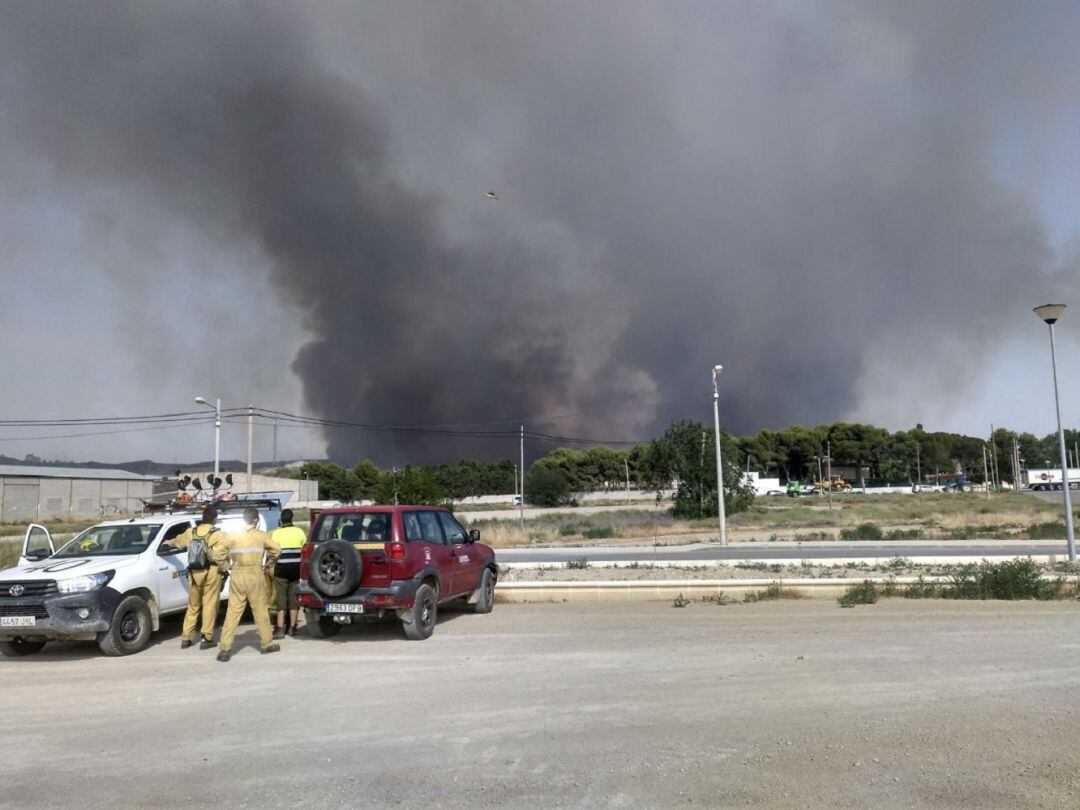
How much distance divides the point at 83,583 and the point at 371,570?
3.57 meters

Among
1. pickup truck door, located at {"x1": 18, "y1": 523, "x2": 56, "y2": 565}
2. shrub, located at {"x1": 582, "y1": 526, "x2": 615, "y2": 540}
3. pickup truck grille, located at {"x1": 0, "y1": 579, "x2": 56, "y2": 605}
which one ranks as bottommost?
shrub, located at {"x1": 582, "y1": 526, "x2": 615, "y2": 540}

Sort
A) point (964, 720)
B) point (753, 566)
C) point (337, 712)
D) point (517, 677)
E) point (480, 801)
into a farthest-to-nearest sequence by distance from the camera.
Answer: point (753, 566)
point (517, 677)
point (337, 712)
point (964, 720)
point (480, 801)

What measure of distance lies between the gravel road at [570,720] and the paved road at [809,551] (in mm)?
15076

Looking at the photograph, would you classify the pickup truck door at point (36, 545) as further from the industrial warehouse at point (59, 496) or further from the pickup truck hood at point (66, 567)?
the industrial warehouse at point (59, 496)

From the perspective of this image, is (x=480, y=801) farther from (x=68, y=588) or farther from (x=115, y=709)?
(x=68, y=588)

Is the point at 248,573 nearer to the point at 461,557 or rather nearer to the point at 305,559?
the point at 305,559

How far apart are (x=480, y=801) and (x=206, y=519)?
7251 mm

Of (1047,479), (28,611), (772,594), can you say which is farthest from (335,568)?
(1047,479)

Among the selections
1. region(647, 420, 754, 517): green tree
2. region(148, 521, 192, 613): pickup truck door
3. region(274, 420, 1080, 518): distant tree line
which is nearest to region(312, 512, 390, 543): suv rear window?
region(148, 521, 192, 613): pickup truck door

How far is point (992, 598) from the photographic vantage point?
1410 cm

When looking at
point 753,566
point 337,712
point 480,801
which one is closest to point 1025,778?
point 480,801

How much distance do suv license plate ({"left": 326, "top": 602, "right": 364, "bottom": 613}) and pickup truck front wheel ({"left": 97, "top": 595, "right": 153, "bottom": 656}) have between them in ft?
8.07

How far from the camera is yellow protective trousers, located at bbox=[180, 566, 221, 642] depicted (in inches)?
424

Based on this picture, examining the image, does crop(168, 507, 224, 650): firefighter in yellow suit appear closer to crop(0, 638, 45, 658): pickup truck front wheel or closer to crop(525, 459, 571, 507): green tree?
crop(0, 638, 45, 658): pickup truck front wheel
